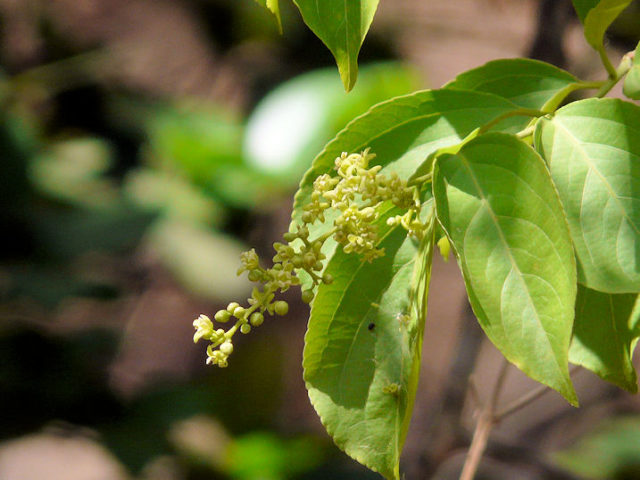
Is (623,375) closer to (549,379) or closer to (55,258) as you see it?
(549,379)

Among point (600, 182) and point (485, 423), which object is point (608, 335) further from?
point (485, 423)

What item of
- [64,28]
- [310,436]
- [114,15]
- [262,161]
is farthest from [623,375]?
[114,15]

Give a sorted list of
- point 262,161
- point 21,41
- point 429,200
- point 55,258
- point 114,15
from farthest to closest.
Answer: point 114,15 → point 21,41 → point 262,161 → point 55,258 → point 429,200

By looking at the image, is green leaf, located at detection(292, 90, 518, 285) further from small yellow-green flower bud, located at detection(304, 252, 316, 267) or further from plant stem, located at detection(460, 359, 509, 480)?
plant stem, located at detection(460, 359, 509, 480)

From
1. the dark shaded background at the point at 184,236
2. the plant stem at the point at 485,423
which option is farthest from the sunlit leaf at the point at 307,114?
the plant stem at the point at 485,423

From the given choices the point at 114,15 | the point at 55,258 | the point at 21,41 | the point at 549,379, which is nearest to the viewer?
the point at 549,379

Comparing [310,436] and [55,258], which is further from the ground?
[55,258]

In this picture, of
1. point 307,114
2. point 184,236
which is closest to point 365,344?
point 307,114
